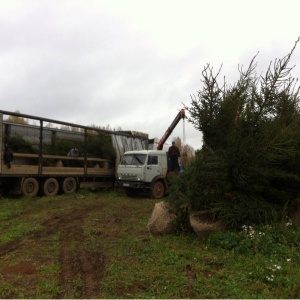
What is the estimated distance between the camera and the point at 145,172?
15523 millimetres

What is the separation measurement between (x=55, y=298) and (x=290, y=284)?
2.87 metres

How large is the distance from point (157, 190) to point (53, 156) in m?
4.92

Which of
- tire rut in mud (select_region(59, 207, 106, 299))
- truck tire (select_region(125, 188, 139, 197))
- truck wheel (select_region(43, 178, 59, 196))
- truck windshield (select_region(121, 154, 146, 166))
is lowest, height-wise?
tire rut in mud (select_region(59, 207, 106, 299))

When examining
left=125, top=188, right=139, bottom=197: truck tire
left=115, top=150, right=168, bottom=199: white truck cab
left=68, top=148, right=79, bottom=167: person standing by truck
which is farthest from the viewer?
left=125, top=188, right=139, bottom=197: truck tire

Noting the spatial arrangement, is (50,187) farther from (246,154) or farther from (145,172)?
(246,154)

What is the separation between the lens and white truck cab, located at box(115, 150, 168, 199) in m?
15.5

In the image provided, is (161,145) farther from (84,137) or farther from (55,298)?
A: (55,298)

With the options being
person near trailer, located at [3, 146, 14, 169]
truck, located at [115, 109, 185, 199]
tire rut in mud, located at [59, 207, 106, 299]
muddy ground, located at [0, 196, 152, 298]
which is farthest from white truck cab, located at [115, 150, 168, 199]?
tire rut in mud, located at [59, 207, 106, 299]

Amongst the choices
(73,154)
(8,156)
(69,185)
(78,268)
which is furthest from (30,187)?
(78,268)

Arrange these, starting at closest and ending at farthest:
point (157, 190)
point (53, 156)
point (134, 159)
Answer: point (53, 156), point (157, 190), point (134, 159)

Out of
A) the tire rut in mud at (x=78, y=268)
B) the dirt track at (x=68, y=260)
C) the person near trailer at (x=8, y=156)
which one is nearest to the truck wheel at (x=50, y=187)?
the person near trailer at (x=8, y=156)

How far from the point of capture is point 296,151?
701 centimetres

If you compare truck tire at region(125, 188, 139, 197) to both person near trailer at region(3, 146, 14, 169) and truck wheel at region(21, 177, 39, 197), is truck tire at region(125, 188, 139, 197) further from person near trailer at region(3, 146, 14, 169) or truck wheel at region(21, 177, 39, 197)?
person near trailer at region(3, 146, 14, 169)

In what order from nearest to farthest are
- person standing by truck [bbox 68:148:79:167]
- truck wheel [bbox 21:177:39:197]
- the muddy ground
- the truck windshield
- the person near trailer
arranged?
the muddy ground, the person near trailer, truck wheel [bbox 21:177:39:197], the truck windshield, person standing by truck [bbox 68:148:79:167]
